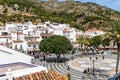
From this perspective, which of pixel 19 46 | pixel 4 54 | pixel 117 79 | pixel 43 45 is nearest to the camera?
pixel 117 79

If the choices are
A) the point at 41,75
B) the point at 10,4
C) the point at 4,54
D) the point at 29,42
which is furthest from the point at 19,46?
the point at 10,4

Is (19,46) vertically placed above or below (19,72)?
below

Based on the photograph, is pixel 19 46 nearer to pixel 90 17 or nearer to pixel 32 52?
pixel 32 52

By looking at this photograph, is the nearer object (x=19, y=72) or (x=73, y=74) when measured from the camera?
(x=19, y=72)

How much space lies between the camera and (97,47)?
115 meters

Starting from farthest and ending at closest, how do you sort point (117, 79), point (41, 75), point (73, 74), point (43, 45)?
point (43, 45), point (73, 74), point (41, 75), point (117, 79)

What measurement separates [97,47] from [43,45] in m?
40.0

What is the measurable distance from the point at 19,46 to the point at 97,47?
35504 mm

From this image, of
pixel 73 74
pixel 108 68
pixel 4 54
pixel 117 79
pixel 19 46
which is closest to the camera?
pixel 117 79

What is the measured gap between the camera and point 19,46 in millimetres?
95000

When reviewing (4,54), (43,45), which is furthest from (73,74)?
(4,54)

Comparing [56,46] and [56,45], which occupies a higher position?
[56,45]

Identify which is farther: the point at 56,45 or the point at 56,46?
the point at 56,45

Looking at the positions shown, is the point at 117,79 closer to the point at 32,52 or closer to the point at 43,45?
the point at 43,45
